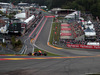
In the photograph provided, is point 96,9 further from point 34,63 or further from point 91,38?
point 34,63

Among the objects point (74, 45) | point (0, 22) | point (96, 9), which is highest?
point (96, 9)

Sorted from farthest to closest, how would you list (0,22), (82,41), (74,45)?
(0,22), (82,41), (74,45)

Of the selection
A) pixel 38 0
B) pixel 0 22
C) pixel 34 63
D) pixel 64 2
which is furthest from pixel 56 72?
pixel 38 0

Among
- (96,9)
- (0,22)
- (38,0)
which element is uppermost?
(38,0)

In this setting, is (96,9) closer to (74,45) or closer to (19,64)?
(74,45)

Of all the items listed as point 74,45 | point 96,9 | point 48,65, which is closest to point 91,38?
point 74,45

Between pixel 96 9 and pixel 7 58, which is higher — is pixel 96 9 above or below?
above

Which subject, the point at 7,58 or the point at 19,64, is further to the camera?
the point at 7,58

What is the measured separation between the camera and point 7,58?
45.7ft

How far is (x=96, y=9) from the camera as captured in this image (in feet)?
242

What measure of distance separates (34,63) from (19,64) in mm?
1196

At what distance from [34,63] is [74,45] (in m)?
15.8

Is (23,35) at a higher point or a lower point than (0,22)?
lower

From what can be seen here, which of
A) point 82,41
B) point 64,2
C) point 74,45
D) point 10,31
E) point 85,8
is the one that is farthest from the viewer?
point 64,2
